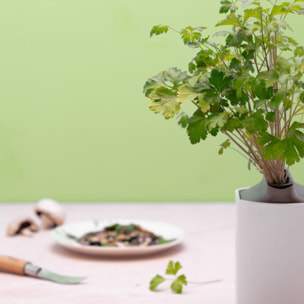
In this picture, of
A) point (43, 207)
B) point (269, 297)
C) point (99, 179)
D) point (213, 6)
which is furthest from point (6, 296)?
point (213, 6)

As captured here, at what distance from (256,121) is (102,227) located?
3.09 feet

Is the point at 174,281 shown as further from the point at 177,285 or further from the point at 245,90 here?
the point at 245,90

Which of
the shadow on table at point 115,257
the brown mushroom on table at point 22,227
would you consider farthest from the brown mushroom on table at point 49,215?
the shadow on table at point 115,257

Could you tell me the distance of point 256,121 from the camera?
0.82 meters

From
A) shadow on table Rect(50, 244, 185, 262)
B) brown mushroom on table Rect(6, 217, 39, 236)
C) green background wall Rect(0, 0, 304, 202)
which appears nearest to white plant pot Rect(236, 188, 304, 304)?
shadow on table Rect(50, 244, 185, 262)

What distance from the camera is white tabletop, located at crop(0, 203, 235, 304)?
115 centimetres

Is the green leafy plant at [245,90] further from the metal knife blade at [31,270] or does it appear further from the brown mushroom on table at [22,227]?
the brown mushroom on table at [22,227]

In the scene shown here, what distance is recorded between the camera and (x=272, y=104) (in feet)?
2.57

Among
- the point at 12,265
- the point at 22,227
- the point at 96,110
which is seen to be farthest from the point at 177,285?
the point at 96,110

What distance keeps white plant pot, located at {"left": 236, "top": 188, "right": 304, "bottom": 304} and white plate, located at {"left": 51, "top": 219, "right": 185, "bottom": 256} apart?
1.69 feet

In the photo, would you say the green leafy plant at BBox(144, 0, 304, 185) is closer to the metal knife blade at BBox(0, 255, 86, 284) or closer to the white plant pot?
the white plant pot

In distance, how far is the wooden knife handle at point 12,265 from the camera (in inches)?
50.8

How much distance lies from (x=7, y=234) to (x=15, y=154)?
747 mm

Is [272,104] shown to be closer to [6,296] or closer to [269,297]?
[269,297]
